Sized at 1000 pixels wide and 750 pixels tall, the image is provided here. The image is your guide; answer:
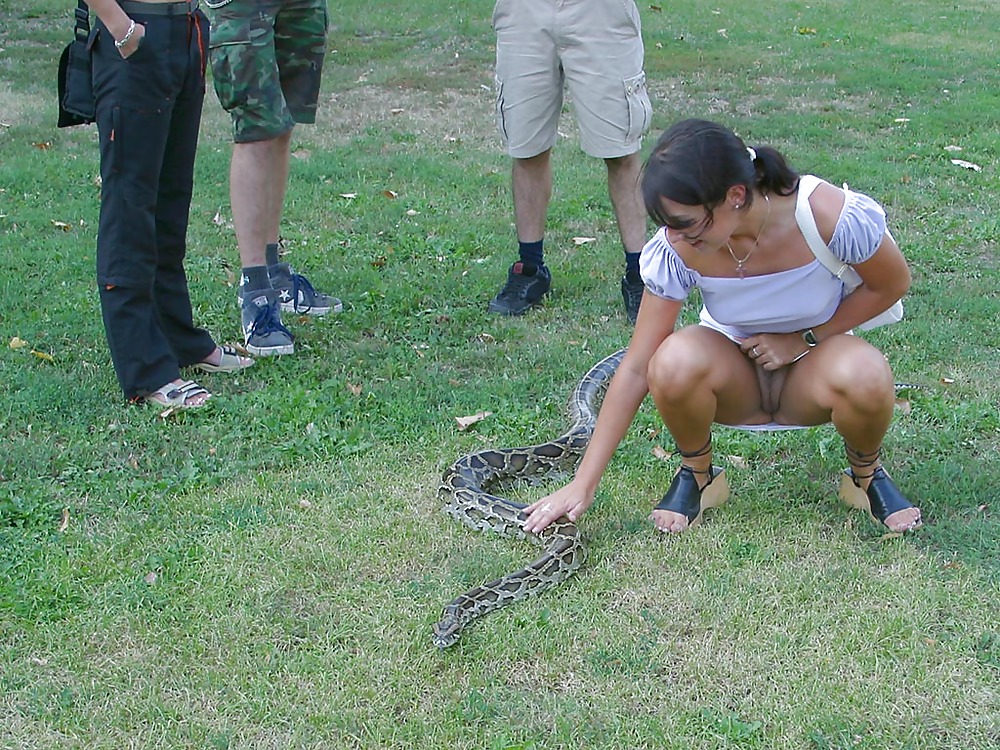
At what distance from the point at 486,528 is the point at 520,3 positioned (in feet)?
10.4

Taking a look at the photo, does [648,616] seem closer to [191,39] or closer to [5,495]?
[5,495]

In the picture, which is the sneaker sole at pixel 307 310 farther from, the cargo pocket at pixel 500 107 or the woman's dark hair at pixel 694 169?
the woman's dark hair at pixel 694 169

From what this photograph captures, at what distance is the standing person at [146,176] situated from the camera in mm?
4805

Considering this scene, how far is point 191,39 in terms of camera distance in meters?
5.02

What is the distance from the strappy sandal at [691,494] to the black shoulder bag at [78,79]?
2843 mm

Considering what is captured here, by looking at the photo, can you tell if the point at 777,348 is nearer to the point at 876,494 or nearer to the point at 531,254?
the point at 876,494

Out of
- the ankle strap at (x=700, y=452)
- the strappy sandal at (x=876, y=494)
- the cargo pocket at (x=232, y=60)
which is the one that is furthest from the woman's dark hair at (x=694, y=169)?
the cargo pocket at (x=232, y=60)

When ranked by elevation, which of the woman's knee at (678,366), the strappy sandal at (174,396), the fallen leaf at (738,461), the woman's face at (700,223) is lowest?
the strappy sandal at (174,396)

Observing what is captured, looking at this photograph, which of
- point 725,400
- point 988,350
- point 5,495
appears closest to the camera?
point 725,400

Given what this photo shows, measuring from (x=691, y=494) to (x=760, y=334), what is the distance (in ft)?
2.12

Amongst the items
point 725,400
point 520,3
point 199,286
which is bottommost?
point 199,286

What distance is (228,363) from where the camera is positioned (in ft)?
18.3

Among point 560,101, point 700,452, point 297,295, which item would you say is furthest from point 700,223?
point 297,295

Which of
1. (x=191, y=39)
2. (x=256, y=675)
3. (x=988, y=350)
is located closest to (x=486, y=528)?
(x=256, y=675)
